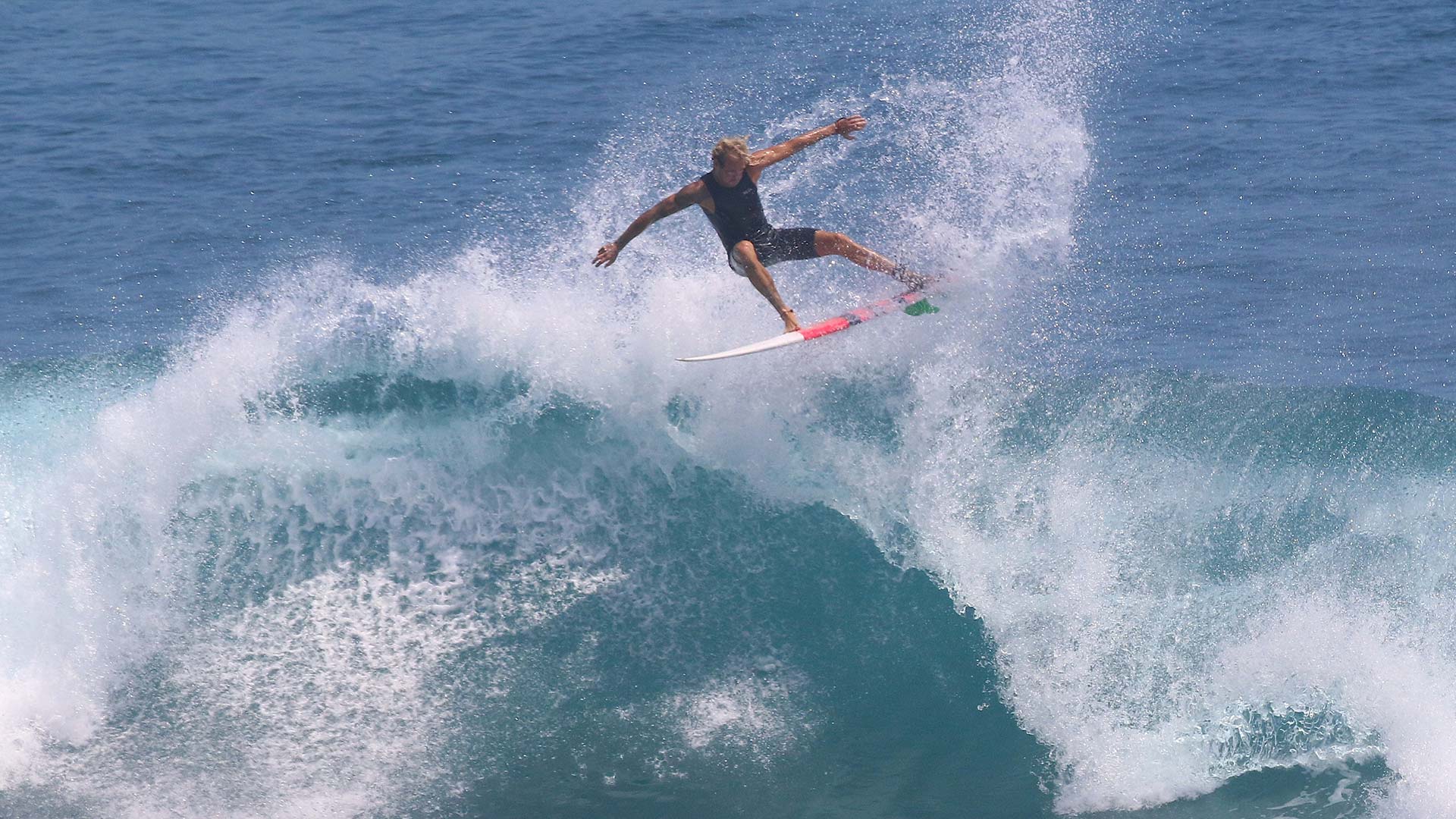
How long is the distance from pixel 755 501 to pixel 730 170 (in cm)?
277

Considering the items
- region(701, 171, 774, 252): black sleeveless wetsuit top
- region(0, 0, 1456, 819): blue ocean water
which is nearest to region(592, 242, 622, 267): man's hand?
region(701, 171, 774, 252): black sleeveless wetsuit top

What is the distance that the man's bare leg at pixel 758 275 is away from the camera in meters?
9.23

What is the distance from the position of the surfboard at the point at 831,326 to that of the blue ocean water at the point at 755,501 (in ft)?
2.08

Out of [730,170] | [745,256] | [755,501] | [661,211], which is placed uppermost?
[730,170]

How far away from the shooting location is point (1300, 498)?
10.2 meters

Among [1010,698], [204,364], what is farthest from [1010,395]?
[204,364]

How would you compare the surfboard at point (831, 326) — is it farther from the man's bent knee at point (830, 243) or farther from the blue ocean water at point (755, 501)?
the blue ocean water at point (755, 501)

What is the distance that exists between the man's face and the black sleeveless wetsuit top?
4 cm

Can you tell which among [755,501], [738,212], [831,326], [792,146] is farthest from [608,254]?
[755,501]

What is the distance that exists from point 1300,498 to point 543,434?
5.93 metres

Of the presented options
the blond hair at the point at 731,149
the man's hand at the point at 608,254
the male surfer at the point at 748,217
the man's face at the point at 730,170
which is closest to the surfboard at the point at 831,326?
the male surfer at the point at 748,217

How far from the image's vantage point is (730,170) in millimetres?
8984

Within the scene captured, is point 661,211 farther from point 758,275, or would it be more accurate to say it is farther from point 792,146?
point 792,146

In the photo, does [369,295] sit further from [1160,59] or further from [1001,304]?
[1160,59]
